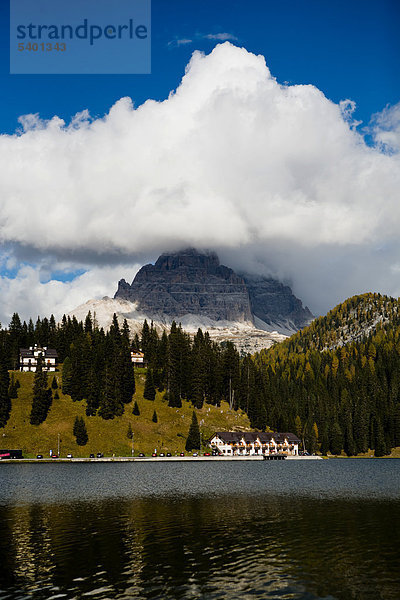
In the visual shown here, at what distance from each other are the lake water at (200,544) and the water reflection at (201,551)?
0.10 meters

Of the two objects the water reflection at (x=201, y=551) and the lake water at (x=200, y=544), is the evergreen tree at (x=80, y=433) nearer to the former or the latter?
the lake water at (x=200, y=544)

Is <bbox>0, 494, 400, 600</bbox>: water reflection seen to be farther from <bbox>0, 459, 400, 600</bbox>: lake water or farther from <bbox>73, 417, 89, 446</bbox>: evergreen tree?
<bbox>73, 417, 89, 446</bbox>: evergreen tree

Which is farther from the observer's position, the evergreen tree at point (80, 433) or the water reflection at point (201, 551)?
the evergreen tree at point (80, 433)

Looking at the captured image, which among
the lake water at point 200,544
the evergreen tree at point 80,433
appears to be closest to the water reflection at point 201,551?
the lake water at point 200,544

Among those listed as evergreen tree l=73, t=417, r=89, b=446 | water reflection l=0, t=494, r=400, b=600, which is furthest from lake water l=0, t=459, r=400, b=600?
evergreen tree l=73, t=417, r=89, b=446

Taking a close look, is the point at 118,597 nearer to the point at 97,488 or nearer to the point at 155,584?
the point at 155,584

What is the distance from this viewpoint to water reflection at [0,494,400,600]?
3803cm

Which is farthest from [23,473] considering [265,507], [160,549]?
[160,549]

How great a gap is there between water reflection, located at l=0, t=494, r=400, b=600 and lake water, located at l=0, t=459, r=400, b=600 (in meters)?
0.10

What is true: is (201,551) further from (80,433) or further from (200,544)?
(80,433)

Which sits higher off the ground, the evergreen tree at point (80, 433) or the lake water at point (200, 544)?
the evergreen tree at point (80, 433)

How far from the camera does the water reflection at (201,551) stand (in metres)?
38.0

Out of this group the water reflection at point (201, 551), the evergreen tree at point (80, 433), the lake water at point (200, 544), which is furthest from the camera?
the evergreen tree at point (80, 433)

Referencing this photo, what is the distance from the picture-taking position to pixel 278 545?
50.6 meters
